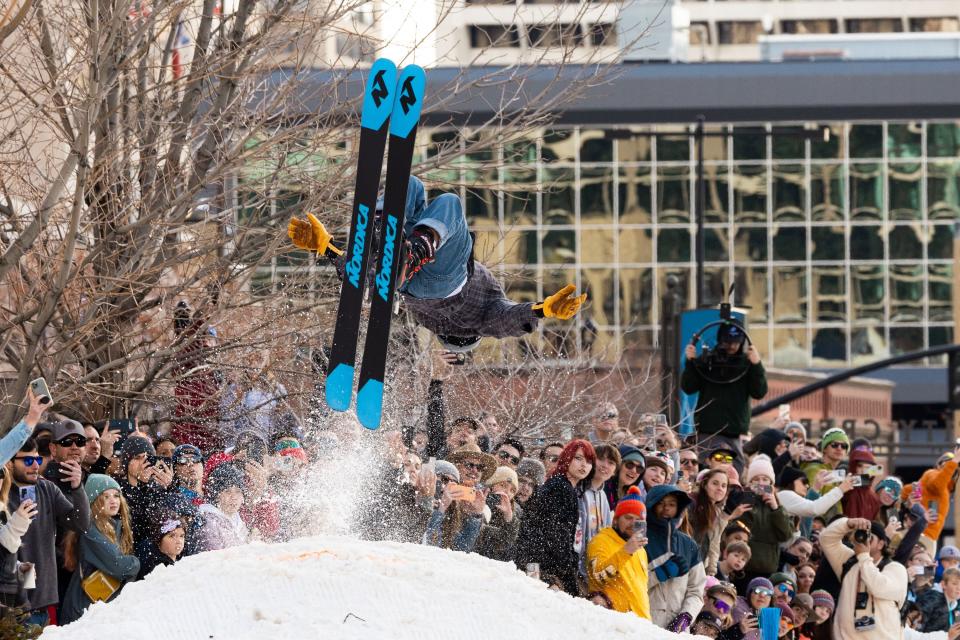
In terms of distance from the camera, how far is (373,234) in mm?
9070

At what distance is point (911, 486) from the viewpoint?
14.1 metres

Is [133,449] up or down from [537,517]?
up

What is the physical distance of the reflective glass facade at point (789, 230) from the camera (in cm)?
4925

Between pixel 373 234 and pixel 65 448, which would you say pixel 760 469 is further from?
→ pixel 65 448

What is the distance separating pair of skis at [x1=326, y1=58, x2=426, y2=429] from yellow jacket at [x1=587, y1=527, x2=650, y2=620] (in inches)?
60.9

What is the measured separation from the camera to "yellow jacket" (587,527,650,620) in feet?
30.7

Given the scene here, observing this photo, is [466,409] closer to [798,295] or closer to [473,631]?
[473,631]

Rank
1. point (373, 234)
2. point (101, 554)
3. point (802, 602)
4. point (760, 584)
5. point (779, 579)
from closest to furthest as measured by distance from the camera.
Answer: point (101, 554) → point (373, 234) → point (760, 584) → point (779, 579) → point (802, 602)

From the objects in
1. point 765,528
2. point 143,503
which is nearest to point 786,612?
point 765,528

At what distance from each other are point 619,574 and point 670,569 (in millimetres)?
748

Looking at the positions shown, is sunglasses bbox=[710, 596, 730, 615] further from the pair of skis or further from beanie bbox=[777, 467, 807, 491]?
beanie bbox=[777, 467, 807, 491]

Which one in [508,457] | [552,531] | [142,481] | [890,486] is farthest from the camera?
[890,486]

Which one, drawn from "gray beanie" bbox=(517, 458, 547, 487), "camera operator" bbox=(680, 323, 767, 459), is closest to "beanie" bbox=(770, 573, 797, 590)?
"gray beanie" bbox=(517, 458, 547, 487)

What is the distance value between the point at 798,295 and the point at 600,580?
41396 millimetres
